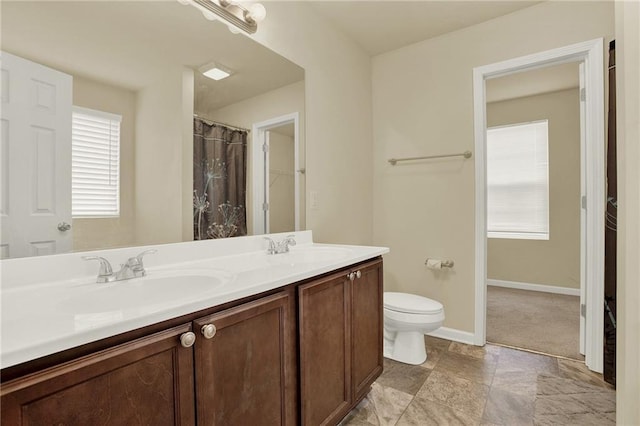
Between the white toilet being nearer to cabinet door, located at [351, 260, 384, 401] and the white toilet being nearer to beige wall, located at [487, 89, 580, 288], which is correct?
cabinet door, located at [351, 260, 384, 401]

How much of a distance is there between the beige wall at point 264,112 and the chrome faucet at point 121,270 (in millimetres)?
699

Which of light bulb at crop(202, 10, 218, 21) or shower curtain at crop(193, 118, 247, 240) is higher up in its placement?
light bulb at crop(202, 10, 218, 21)

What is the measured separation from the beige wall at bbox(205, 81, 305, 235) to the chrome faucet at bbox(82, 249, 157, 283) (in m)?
0.70

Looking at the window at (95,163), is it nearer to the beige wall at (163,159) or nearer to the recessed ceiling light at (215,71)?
the beige wall at (163,159)

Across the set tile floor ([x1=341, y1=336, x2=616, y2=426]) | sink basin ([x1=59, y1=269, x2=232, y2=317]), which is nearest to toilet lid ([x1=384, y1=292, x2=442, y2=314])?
tile floor ([x1=341, y1=336, x2=616, y2=426])

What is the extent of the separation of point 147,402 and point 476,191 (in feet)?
8.00

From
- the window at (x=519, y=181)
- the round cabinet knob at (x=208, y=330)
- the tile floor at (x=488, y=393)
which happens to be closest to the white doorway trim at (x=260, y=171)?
the round cabinet knob at (x=208, y=330)

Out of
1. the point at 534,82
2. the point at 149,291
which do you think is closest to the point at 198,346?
the point at 149,291

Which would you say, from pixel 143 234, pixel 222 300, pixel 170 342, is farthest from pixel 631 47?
pixel 143 234

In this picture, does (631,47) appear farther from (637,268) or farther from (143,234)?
(143,234)

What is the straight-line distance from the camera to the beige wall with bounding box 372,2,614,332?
2350mm

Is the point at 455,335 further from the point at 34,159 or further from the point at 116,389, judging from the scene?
the point at 34,159

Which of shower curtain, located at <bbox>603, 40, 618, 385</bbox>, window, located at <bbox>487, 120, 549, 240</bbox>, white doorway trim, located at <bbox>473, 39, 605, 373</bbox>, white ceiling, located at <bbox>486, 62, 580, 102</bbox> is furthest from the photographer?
window, located at <bbox>487, 120, 549, 240</bbox>

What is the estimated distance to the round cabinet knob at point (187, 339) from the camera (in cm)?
80
